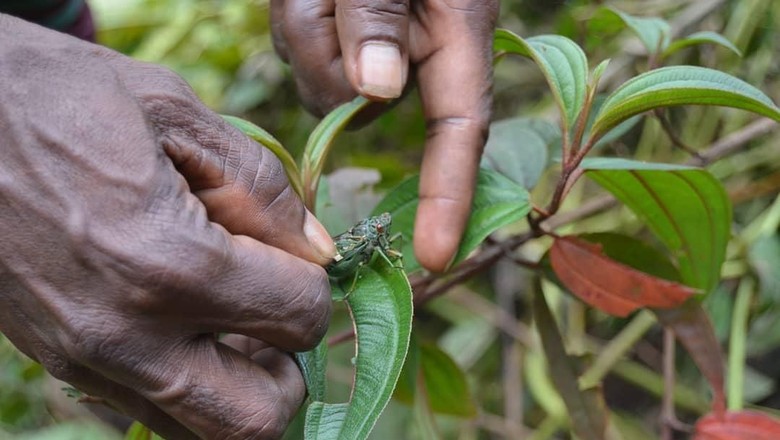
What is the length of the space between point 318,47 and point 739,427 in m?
0.58

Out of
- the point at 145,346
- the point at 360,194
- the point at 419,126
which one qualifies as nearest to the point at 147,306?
the point at 145,346

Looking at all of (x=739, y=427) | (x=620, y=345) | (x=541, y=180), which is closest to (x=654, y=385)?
(x=620, y=345)

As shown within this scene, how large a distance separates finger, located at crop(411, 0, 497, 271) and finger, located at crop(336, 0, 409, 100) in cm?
4

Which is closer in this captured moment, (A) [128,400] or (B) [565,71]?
(A) [128,400]

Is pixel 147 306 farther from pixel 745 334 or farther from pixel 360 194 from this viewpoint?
pixel 745 334

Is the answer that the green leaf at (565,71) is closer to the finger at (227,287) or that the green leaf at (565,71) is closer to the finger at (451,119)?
the finger at (451,119)

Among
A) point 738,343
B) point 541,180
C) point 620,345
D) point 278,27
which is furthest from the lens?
point 541,180

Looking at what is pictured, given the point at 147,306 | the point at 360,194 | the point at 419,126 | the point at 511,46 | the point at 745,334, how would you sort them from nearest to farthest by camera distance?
the point at 147,306 < the point at 511,46 < the point at 360,194 < the point at 745,334 < the point at 419,126

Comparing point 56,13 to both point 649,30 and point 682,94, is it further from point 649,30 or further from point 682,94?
point 682,94

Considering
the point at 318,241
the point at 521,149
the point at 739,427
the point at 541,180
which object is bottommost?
the point at 541,180

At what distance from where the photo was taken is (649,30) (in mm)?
897

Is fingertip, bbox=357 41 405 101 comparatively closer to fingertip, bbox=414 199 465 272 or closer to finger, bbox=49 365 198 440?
fingertip, bbox=414 199 465 272

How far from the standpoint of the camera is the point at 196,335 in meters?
0.54

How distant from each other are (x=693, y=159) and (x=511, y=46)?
0.35 m
